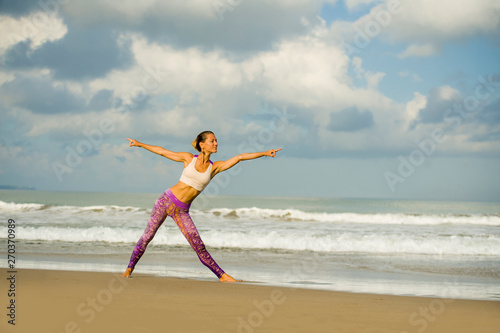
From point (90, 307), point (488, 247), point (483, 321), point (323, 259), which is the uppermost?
point (488, 247)

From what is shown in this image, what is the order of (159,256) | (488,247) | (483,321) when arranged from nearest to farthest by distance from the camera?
1. (483,321)
2. (159,256)
3. (488,247)

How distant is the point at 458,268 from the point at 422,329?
6949 millimetres

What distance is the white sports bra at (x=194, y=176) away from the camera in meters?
7.30

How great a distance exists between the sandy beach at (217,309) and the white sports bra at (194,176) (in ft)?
4.98

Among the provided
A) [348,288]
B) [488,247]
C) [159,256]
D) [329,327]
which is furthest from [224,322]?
[488,247]

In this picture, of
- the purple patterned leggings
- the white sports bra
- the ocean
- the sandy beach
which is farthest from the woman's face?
the ocean

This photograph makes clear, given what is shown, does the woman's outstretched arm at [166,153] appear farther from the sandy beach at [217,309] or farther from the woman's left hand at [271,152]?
the sandy beach at [217,309]

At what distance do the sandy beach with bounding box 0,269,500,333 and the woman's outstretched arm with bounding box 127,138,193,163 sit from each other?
6.16 ft

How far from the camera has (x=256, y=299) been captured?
20.5 ft

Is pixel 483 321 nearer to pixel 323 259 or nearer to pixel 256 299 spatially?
pixel 256 299

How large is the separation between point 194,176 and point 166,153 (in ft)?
1.79

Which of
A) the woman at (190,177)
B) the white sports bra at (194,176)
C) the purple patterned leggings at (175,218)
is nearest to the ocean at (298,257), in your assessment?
the purple patterned leggings at (175,218)

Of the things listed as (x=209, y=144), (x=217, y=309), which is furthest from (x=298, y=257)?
(x=217, y=309)

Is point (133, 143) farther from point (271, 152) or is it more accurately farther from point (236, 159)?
point (271, 152)
